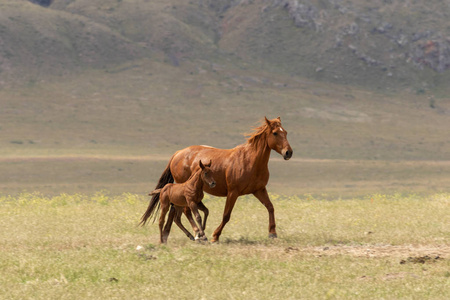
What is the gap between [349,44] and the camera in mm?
112250

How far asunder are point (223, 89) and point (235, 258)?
78391 millimetres

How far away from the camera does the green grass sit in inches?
373

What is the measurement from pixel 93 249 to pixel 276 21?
110035 mm

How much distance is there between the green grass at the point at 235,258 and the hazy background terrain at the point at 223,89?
2542 centimetres

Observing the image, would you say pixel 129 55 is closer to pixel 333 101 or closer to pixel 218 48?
pixel 218 48

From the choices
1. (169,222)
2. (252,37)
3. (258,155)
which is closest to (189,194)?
(169,222)

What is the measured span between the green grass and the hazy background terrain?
25424 millimetres

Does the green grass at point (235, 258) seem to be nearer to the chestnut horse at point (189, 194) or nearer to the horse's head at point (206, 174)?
the chestnut horse at point (189, 194)

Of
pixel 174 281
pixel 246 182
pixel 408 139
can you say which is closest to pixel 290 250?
pixel 246 182

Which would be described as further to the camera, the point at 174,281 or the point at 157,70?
the point at 157,70

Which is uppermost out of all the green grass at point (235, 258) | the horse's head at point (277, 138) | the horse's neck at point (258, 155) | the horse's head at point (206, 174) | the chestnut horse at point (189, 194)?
the horse's head at point (277, 138)

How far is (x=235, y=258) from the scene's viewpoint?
446 inches

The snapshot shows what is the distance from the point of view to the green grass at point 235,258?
9.48m

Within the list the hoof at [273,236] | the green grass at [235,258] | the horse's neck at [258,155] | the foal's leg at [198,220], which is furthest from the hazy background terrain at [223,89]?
the foal's leg at [198,220]
